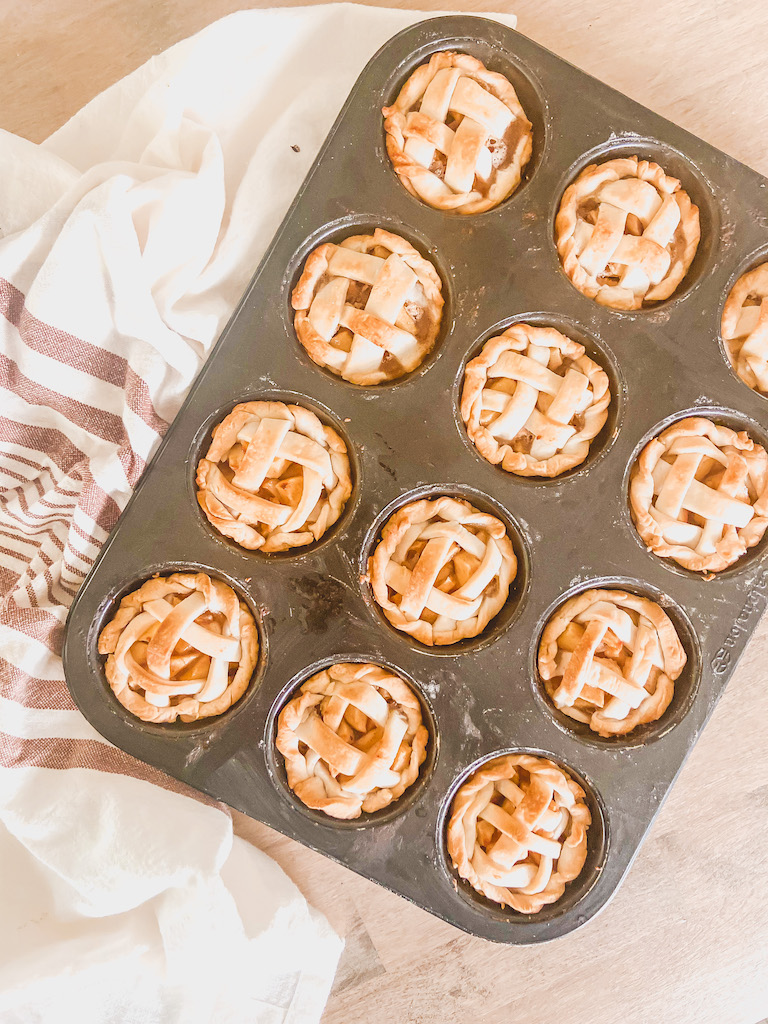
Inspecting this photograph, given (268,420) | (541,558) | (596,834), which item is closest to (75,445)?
(268,420)

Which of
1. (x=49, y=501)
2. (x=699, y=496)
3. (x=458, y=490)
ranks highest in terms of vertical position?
(x=699, y=496)

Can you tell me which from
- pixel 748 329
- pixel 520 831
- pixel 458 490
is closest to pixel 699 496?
pixel 748 329

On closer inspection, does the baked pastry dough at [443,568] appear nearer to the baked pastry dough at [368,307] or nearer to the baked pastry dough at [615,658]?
the baked pastry dough at [615,658]

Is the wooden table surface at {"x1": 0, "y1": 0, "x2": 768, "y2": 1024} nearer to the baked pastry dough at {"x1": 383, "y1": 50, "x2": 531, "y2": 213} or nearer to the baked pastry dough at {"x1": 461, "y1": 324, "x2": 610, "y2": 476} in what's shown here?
the baked pastry dough at {"x1": 383, "y1": 50, "x2": 531, "y2": 213}

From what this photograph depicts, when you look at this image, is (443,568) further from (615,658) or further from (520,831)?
(520,831)

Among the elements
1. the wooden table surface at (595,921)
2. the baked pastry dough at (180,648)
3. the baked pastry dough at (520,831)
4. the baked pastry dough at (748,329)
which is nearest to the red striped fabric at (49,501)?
the baked pastry dough at (180,648)
